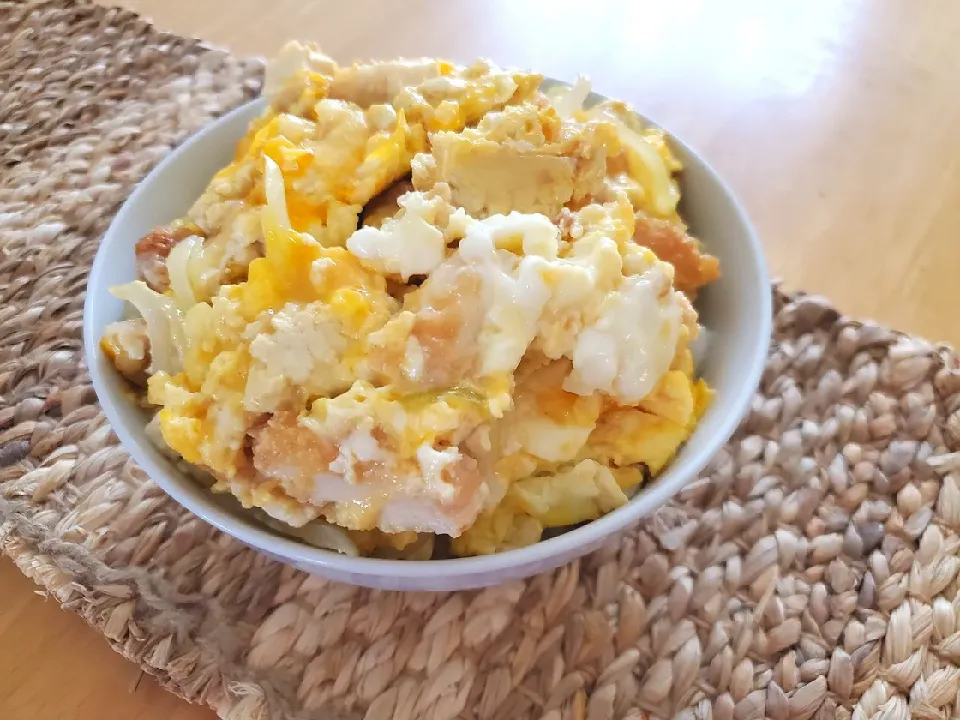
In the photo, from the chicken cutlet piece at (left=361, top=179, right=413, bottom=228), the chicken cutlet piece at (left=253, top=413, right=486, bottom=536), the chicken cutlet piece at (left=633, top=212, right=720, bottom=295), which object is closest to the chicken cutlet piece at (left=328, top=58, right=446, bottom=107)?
the chicken cutlet piece at (left=361, top=179, right=413, bottom=228)

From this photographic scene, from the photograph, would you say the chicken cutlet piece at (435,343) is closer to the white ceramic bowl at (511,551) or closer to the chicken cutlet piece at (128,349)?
the white ceramic bowl at (511,551)

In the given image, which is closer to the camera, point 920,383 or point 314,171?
point 314,171

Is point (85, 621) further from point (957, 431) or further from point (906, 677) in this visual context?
point (957, 431)

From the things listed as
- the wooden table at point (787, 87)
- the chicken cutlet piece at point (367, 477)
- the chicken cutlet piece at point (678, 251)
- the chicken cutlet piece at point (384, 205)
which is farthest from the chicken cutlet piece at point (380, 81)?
the wooden table at point (787, 87)

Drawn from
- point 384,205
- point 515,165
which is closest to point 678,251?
point 515,165

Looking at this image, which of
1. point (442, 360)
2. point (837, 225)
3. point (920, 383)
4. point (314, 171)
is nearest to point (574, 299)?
point (442, 360)

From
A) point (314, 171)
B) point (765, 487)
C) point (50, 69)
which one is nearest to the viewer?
point (314, 171)

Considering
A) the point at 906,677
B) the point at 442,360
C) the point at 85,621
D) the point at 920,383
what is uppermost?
the point at 442,360
